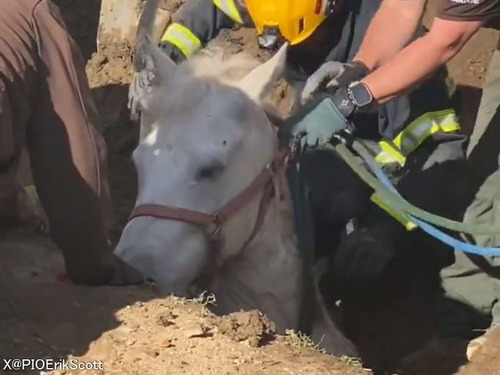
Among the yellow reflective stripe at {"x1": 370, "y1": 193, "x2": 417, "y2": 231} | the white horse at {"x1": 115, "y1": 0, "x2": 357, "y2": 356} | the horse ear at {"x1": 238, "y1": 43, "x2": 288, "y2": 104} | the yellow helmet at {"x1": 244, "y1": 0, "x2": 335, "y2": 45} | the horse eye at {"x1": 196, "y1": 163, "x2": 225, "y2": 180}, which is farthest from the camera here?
the yellow reflective stripe at {"x1": 370, "y1": 193, "x2": 417, "y2": 231}

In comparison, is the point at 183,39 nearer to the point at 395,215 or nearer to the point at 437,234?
the point at 395,215

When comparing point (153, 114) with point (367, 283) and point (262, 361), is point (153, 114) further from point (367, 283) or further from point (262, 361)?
point (367, 283)

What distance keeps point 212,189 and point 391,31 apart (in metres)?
1.28

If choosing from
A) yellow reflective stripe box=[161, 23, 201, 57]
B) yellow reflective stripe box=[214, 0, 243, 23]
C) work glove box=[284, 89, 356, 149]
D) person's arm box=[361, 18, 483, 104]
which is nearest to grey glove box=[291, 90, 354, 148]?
work glove box=[284, 89, 356, 149]

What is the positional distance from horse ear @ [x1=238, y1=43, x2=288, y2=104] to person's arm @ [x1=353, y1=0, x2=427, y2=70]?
1.89 ft

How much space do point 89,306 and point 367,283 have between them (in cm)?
284

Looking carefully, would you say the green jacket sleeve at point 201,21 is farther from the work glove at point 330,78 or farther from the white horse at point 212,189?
the work glove at point 330,78

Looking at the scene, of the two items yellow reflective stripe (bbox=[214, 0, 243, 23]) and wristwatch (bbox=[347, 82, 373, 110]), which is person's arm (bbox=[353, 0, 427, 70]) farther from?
yellow reflective stripe (bbox=[214, 0, 243, 23])

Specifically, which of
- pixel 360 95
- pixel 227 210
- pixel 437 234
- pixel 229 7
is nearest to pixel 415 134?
pixel 229 7

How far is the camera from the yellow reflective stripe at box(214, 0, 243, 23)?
5.76 meters

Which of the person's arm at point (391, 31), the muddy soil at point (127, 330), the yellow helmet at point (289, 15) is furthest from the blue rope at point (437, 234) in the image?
the yellow helmet at point (289, 15)

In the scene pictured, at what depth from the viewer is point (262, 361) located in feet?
10.5

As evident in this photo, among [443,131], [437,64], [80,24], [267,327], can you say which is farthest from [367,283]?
[80,24]

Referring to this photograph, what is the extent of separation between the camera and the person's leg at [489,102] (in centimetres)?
575
